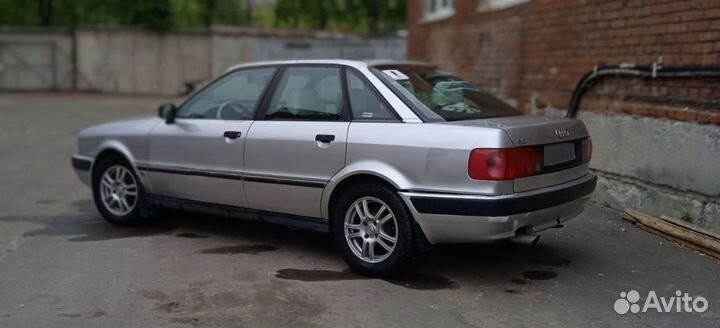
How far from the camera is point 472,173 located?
4.52 meters

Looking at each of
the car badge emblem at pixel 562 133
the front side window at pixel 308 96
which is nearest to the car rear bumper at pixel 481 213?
the car badge emblem at pixel 562 133

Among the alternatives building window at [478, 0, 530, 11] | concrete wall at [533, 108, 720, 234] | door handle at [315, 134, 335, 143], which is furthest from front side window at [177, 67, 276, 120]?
building window at [478, 0, 530, 11]

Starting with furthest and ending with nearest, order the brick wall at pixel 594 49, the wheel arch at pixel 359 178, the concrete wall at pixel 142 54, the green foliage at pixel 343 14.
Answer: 1. the green foliage at pixel 343 14
2. the concrete wall at pixel 142 54
3. the brick wall at pixel 594 49
4. the wheel arch at pixel 359 178

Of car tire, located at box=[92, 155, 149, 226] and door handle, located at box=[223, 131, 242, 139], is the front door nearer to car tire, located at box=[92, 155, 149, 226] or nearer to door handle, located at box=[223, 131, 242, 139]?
door handle, located at box=[223, 131, 242, 139]

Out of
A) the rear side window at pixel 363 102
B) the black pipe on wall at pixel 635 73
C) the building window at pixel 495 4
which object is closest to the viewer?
the rear side window at pixel 363 102

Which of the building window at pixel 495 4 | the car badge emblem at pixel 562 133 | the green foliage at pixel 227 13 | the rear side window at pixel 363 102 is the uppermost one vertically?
the green foliage at pixel 227 13

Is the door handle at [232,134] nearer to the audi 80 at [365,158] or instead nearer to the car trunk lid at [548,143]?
the audi 80 at [365,158]

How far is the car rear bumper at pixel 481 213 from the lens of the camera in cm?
451

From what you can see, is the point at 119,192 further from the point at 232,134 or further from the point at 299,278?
the point at 299,278

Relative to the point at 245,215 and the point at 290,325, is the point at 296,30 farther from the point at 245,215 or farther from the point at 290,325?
the point at 290,325

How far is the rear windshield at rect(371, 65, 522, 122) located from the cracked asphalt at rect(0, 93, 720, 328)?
1.14 metres

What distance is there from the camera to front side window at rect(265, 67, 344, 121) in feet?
17.7

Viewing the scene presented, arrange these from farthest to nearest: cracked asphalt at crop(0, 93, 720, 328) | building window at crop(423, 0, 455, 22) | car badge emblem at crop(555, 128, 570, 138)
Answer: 1. building window at crop(423, 0, 455, 22)
2. car badge emblem at crop(555, 128, 570, 138)
3. cracked asphalt at crop(0, 93, 720, 328)

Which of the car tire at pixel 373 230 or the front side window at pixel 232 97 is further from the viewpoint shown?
the front side window at pixel 232 97
